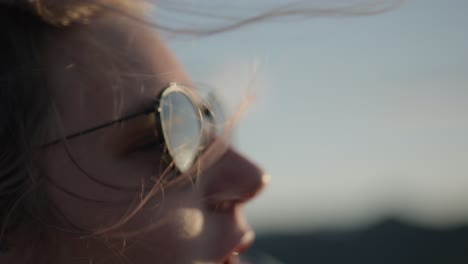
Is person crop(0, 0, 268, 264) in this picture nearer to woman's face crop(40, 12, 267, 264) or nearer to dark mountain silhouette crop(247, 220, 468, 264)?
woman's face crop(40, 12, 267, 264)

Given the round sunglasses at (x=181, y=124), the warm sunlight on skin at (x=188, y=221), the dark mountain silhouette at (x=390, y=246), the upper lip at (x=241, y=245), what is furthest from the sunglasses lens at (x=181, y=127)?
the dark mountain silhouette at (x=390, y=246)

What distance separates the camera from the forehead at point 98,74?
1.67 m

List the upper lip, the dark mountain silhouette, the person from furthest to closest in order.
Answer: the dark mountain silhouette → the upper lip → the person

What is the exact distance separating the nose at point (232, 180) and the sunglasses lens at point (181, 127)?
8cm

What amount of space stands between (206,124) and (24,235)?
59cm

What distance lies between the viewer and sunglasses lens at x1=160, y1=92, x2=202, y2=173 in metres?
1.73

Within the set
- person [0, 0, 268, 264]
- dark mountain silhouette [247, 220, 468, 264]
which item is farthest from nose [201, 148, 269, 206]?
dark mountain silhouette [247, 220, 468, 264]

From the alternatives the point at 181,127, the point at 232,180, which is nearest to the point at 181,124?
the point at 181,127

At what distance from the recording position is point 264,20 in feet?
6.15

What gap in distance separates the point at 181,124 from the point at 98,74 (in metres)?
0.26

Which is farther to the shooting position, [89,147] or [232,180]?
[232,180]

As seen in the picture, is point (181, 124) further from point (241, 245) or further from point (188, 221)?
point (241, 245)

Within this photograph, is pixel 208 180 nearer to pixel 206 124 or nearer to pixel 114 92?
pixel 206 124

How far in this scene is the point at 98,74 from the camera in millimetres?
1691
